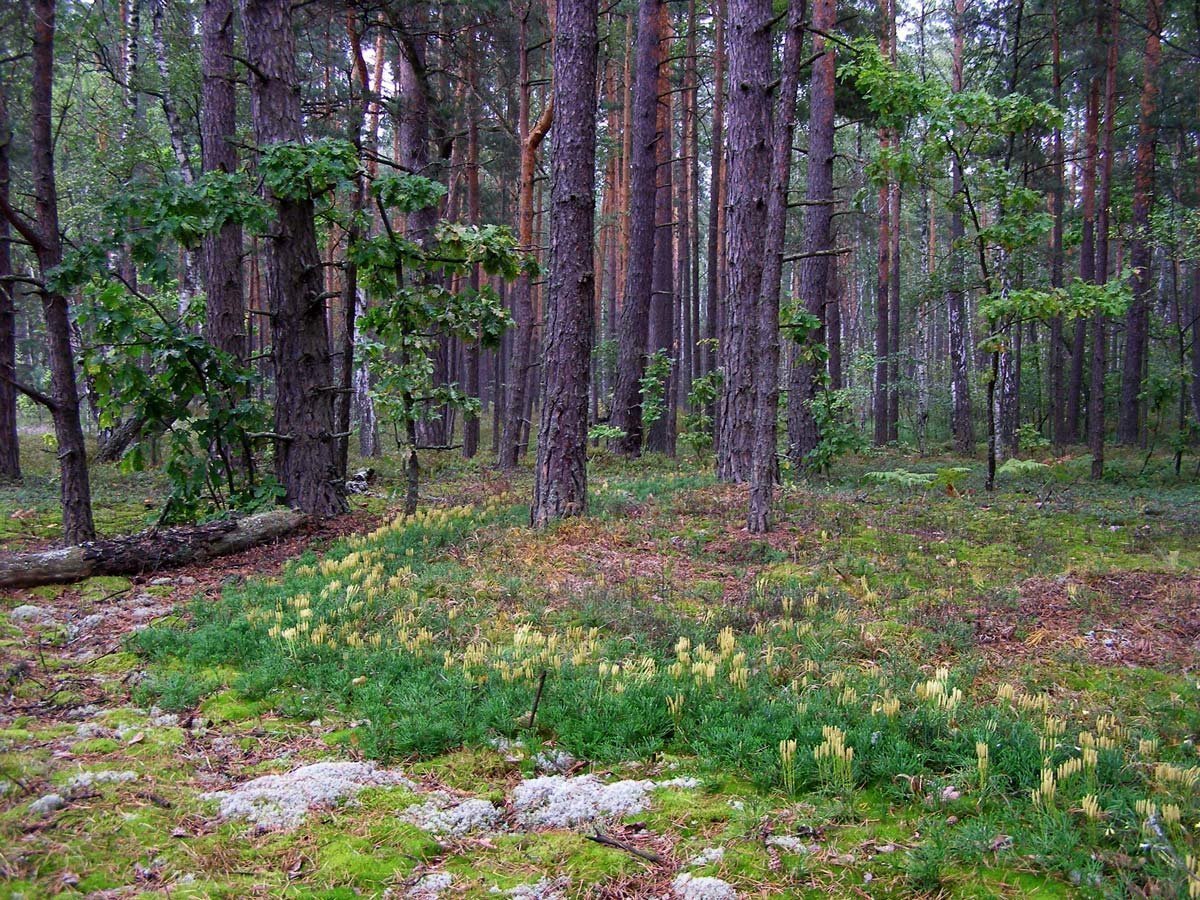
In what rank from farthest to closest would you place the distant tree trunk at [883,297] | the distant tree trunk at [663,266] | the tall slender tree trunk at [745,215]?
the distant tree trunk at [883,297]
the distant tree trunk at [663,266]
the tall slender tree trunk at [745,215]

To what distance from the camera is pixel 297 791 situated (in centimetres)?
358

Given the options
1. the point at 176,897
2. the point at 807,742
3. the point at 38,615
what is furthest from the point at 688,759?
the point at 38,615

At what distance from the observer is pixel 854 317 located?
5625 centimetres

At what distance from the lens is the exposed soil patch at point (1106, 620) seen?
19.0 ft

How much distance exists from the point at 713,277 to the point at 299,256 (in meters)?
19.5

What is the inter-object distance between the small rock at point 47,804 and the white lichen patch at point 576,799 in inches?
75.5

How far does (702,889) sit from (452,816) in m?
1.18

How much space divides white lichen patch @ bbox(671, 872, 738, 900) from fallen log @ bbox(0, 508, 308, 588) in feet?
22.1

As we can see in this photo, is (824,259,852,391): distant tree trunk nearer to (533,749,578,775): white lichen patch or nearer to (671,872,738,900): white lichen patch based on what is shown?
(533,749,578,775): white lichen patch

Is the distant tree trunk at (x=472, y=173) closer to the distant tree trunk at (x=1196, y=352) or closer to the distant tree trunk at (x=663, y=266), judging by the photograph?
the distant tree trunk at (x=663, y=266)

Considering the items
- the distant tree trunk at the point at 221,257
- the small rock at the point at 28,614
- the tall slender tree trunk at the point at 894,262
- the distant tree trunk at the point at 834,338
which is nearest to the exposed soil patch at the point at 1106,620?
the small rock at the point at 28,614

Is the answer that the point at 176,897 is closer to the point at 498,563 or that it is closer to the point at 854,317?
the point at 498,563

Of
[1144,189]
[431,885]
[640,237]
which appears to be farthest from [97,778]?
[1144,189]

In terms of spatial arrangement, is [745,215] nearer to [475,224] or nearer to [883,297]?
[475,224]
